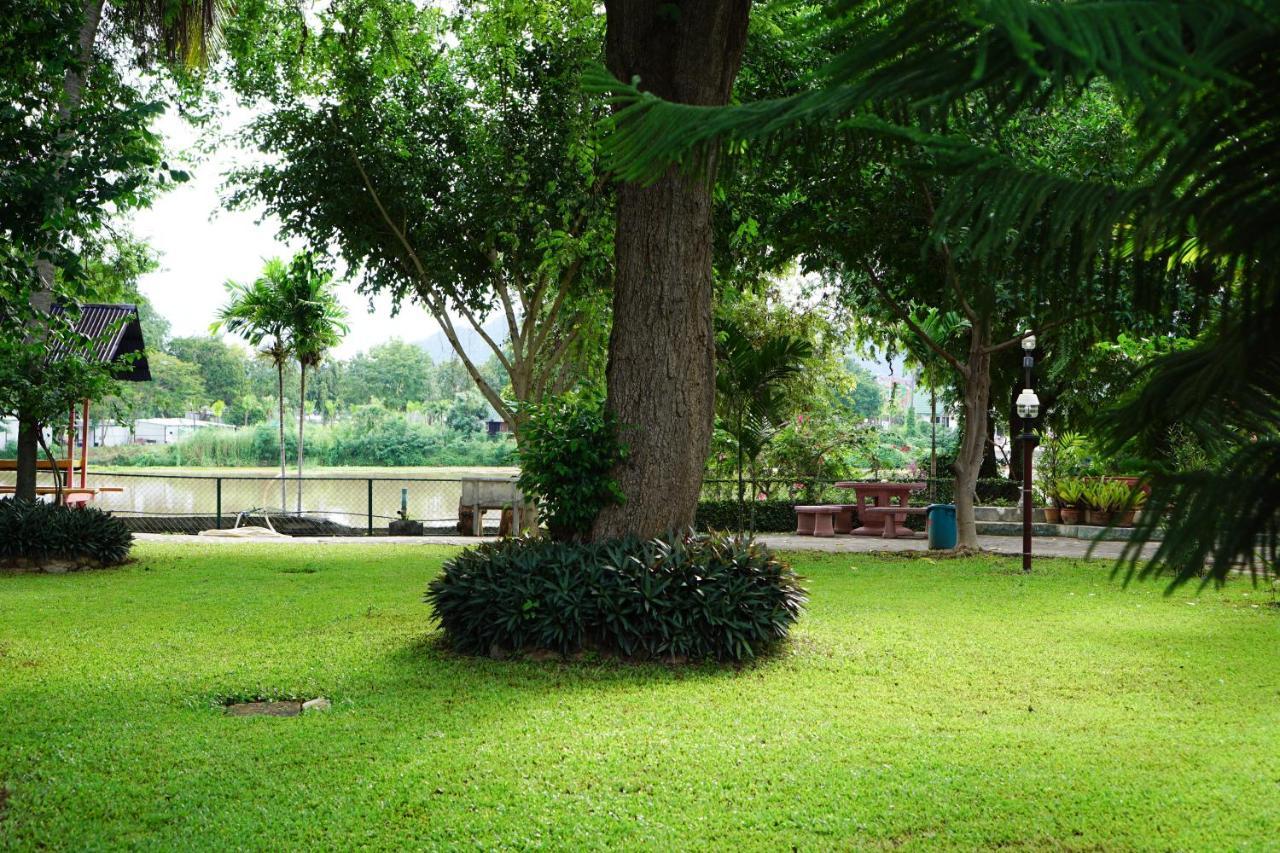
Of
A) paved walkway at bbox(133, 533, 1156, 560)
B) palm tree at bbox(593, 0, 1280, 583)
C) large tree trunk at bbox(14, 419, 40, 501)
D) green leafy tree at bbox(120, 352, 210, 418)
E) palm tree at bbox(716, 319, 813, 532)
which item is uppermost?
green leafy tree at bbox(120, 352, 210, 418)

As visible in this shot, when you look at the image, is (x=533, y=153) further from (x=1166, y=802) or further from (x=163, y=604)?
(x=1166, y=802)

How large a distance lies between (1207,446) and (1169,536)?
11.0 inches

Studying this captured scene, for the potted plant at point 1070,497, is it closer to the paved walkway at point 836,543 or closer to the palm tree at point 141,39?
the paved walkway at point 836,543

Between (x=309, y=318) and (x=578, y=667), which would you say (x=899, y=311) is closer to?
(x=578, y=667)

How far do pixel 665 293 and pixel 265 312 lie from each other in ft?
59.7

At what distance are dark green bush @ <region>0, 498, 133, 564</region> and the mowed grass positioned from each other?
347 cm

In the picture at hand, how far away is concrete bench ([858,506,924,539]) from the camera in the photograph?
717 inches

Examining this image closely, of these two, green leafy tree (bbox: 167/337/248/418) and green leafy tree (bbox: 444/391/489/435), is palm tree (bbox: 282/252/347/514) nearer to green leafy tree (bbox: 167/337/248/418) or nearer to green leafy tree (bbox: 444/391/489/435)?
green leafy tree (bbox: 444/391/489/435)

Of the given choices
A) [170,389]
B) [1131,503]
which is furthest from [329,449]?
[1131,503]

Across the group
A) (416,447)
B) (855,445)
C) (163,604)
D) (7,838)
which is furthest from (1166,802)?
(416,447)

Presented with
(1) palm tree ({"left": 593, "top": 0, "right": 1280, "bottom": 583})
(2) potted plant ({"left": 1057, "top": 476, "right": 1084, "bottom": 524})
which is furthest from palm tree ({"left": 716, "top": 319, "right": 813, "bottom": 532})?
(1) palm tree ({"left": 593, "top": 0, "right": 1280, "bottom": 583})

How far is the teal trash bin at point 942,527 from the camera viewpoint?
51.3 ft

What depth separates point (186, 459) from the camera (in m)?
45.3

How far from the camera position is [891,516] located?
18.2 metres
